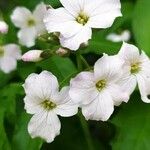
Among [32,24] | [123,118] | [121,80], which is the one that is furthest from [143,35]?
[32,24]

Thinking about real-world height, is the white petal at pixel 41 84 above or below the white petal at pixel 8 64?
above

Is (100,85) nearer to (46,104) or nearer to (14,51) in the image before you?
(46,104)

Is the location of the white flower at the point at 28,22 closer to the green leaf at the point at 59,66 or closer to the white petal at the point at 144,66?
the green leaf at the point at 59,66

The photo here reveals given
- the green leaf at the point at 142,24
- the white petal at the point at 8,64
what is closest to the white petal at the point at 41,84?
the green leaf at the point at 142,24

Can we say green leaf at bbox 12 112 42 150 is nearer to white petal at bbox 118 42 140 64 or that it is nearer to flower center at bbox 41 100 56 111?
flower center at bbox 41 100 56 111

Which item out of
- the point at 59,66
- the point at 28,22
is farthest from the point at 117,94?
the point at 28,22
